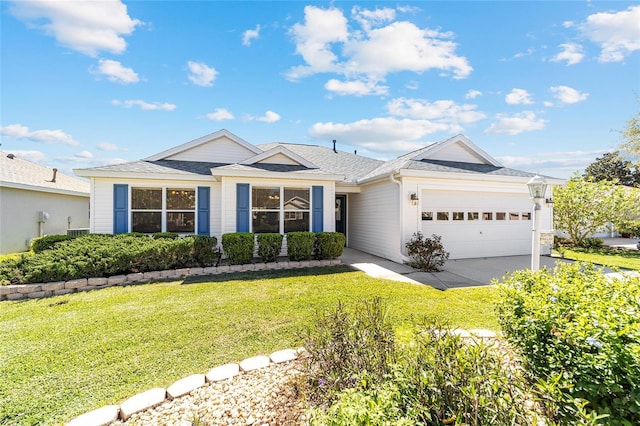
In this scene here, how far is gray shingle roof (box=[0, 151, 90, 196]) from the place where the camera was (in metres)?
11.7

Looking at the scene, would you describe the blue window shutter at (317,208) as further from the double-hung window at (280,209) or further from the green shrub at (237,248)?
the green shrub at (237,248)

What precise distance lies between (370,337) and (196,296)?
4591mm

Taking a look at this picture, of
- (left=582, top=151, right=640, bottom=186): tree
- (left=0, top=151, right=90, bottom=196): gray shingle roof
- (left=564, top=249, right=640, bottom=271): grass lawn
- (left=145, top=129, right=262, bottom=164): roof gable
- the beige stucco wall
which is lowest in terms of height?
(left=564, top=249, right=640, bottom=271): grass lawn

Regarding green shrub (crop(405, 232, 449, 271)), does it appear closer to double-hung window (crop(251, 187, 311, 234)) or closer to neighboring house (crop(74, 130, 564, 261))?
neighboring house (crop(74, 130, 564, 261))

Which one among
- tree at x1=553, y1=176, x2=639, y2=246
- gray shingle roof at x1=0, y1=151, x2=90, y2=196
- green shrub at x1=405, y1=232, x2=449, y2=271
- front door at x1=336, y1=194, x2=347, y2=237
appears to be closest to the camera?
green shrub at x1=405, y1=232, x2=449, y2=271

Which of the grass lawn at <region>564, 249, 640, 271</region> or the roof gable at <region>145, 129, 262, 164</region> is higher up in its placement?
the roof gable at <region>145, 129, 262, 164</region>

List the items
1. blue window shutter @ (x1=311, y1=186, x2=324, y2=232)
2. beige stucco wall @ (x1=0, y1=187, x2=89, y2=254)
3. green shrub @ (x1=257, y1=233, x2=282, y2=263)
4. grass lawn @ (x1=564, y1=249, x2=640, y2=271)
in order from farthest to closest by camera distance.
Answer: beige stucco wall @ (x1=0, y1=187, x2=89, y2=254) → blue window shutter @ (x1=311, y1=186, x2=324, y2=232) → grass lawn @ (x1=564, y1=249, x2=640, y2=271) → green shrub @ (x1=257, y1=233, x2=282, y2=263)

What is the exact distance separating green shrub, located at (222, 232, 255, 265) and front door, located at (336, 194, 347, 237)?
5767mm

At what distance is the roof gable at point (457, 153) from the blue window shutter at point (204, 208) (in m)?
8.16

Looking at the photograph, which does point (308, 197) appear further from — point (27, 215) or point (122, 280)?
point (27, 215)

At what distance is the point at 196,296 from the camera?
596cm

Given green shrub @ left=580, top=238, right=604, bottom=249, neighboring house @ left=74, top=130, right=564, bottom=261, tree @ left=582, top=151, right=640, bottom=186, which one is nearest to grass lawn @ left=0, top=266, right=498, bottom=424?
Answer: neighboring house @ left=74, top=130, right=564, bottom=261

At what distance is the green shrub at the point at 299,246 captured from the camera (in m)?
8.93

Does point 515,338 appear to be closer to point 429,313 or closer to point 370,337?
point 370,337
